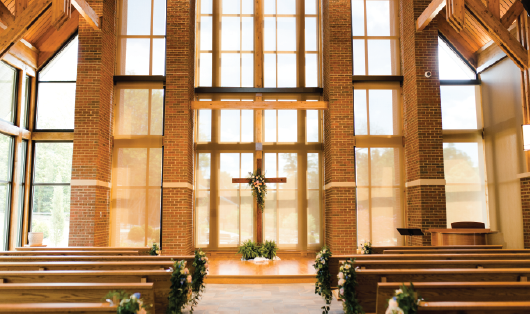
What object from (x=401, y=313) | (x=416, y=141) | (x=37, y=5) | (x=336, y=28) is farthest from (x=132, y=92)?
(x=401, y=313)

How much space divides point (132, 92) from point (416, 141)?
718 cm

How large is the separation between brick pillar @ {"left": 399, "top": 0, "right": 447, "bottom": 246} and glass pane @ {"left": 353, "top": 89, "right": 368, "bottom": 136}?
129cm

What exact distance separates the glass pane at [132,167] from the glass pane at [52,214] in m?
1.47

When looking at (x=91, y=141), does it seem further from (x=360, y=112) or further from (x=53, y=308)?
(x=53, y=308)

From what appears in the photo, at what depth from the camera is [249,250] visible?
32.4 ft

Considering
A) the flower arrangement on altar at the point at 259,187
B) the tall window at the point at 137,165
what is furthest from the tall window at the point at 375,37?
the tall window at the point at 137,165

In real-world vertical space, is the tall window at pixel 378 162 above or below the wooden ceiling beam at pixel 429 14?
below

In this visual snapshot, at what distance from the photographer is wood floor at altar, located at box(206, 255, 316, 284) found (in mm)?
7635

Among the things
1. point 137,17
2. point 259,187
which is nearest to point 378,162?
point 259,187

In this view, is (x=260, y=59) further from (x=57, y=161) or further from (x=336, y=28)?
(x=57, y=161)

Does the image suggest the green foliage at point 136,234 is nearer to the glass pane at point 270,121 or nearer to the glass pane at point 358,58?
the glass pane at point 270,121

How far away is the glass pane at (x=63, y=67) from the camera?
10.7 meters

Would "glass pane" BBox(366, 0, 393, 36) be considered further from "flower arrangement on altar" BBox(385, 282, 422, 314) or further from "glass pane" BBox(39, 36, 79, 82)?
"flower arrangement on altar" BBox(385, 282, 422, 314)

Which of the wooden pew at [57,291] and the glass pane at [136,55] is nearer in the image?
the wooden pew at [57,291]
